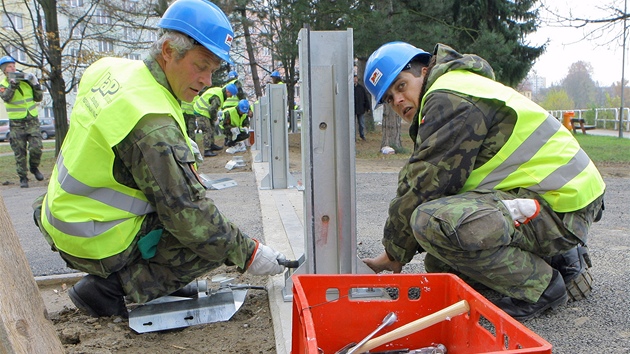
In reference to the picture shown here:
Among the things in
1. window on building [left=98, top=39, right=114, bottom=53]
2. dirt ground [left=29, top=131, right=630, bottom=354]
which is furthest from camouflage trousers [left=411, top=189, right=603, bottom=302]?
window on building [left=98, top=39, right=114, bottom=53]

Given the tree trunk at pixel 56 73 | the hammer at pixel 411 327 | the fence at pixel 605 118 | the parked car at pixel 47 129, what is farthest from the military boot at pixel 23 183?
the parked car at pixel 47 129

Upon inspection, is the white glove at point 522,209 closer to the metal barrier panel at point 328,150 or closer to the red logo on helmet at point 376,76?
the metal barrier panel at point 328,150

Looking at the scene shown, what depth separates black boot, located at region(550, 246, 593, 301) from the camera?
2803 mm

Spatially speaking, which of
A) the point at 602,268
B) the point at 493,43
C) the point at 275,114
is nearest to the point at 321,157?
the point at 602,268

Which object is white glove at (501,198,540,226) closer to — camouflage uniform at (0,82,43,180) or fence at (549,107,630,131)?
camouflage uniform at (0,82,43,180)

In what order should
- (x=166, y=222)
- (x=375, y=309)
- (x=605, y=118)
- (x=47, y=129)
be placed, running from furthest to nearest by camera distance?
(x=47, y=129) → (x=605, y=118) → (x=166, y=222) → (x=375, y=309)

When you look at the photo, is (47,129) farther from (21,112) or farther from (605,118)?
(605,118)

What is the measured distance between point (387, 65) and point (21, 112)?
8.11m

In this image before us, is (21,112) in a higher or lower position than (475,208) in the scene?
higher

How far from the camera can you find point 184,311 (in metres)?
2.79

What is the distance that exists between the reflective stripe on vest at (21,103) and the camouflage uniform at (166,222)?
283 inches

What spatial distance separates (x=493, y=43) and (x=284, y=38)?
6.24 metres

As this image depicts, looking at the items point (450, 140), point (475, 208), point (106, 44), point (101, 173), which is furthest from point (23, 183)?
point (106, 44)

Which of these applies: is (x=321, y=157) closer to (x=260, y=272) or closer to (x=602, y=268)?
(x=260, y=272)
